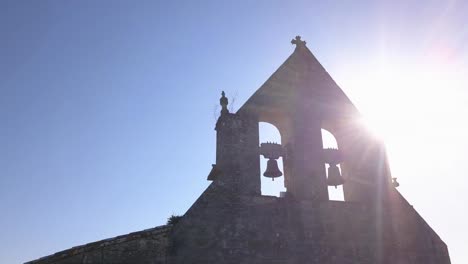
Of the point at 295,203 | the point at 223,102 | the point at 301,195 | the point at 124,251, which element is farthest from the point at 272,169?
the point at 124,251

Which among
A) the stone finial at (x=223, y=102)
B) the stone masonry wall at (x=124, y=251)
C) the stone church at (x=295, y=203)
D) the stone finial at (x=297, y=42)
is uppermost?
the stone finial at (x=297, y=42)

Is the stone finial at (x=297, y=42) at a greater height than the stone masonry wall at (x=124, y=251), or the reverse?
the stone finial at (x=297, y=42)

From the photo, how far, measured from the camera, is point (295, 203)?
29.2ft

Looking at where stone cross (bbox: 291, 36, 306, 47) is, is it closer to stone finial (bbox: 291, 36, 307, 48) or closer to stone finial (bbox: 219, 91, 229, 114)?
stone finial (bbox: 291, 36, 307, 48)

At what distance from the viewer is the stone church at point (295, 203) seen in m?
7.81

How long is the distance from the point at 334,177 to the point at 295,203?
1.42m

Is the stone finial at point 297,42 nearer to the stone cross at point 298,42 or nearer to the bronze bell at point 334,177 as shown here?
the stone cross at point 298,42

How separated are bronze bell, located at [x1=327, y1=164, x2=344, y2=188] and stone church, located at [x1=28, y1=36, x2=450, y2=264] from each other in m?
0.02

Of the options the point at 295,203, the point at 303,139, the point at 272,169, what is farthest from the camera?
the point at 303,139

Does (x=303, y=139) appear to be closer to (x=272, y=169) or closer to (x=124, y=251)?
(x=272, y=169)

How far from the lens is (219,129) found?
932cm

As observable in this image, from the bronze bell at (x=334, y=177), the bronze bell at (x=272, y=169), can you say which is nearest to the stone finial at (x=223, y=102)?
the bronze bell at (x=272, y=169)

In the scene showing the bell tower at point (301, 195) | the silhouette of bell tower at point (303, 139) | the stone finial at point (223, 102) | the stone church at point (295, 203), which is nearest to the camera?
the stone church at point (295, 203)

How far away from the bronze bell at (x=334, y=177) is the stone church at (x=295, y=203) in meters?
0.02
